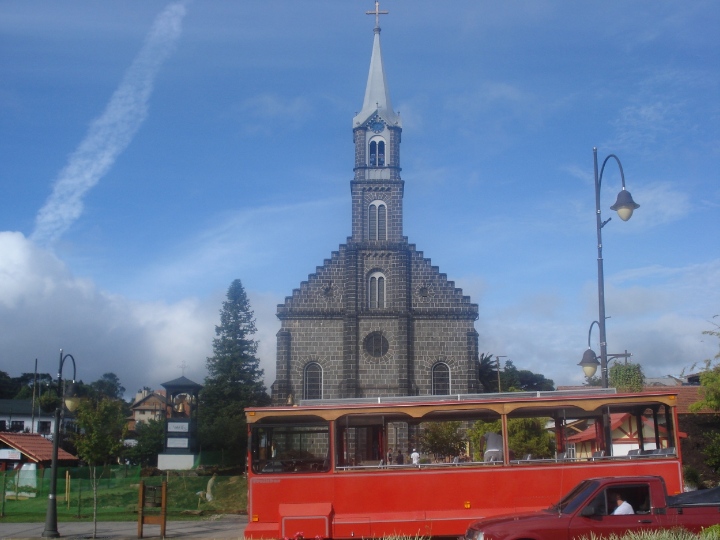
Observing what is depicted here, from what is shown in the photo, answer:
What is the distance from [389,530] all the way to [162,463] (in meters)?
24.3

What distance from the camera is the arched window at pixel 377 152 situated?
50.0 m

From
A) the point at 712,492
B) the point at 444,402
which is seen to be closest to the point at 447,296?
the point at 444,402

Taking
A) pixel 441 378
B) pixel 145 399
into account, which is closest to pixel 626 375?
pixel 441 378

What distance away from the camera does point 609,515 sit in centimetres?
1202

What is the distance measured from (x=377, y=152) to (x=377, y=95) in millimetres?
4901

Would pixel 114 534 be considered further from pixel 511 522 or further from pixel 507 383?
pixel 507 383

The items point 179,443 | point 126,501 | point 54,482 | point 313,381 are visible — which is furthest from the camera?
point 313,381

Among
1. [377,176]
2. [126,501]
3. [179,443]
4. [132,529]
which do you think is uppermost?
[377,176]

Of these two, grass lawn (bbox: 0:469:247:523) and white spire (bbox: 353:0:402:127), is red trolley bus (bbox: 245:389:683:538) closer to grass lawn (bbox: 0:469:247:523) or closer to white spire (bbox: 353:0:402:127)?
grass lawn (bbox: 0:469:247:523)

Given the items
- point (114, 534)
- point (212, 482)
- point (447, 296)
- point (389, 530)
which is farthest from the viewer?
point (447, 296)

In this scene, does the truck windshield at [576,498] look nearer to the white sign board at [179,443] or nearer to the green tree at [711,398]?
the green tree at [711,398]

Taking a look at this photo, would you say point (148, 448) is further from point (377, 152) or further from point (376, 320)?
point (377, 152)

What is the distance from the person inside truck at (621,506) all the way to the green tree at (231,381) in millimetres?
46892

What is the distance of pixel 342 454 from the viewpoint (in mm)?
16641
